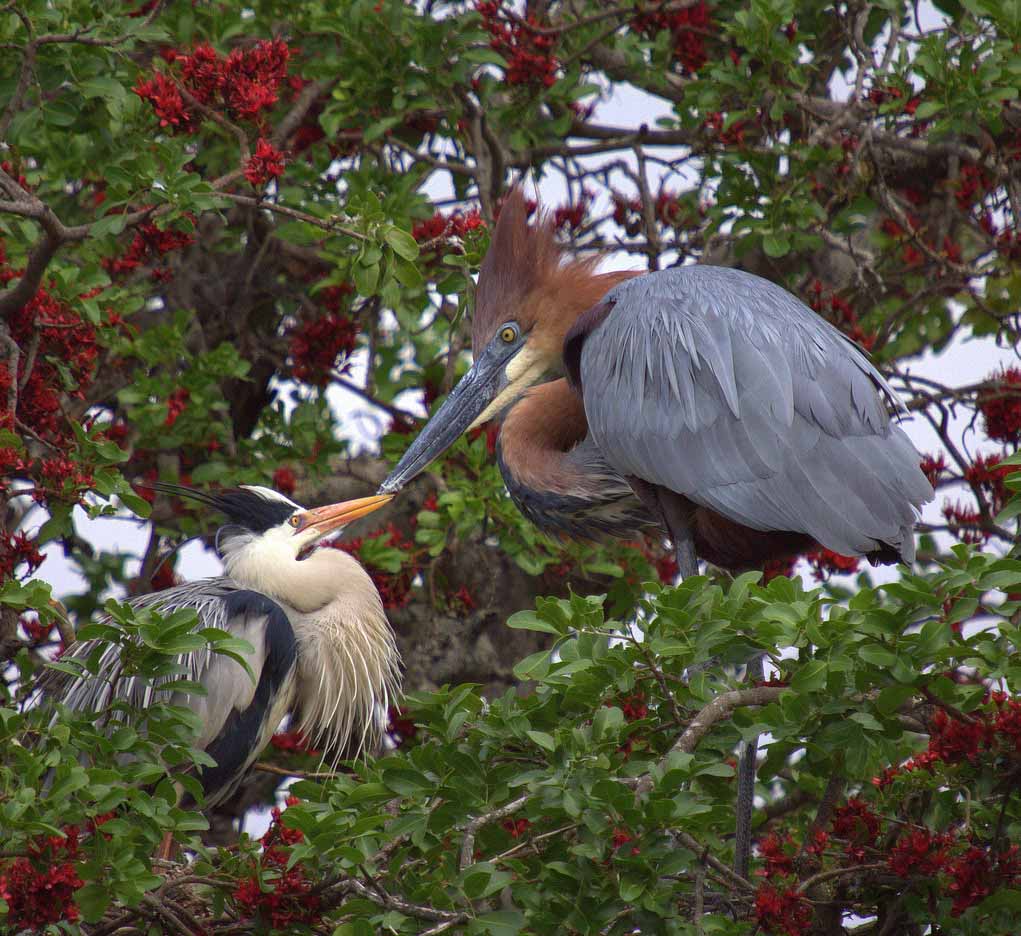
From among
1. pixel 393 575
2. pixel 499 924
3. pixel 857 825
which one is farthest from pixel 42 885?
pixel 393 575

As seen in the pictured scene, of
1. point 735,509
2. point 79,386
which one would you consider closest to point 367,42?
point 79,386

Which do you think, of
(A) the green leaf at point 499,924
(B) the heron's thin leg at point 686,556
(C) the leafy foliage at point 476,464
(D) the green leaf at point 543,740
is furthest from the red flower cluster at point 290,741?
(A) the green leaf at point 499,924

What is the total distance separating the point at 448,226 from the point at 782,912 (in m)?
2.13

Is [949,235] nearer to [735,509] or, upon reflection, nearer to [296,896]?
[735,509]

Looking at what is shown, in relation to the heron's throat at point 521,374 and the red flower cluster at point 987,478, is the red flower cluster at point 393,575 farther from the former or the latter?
the red flower cluster at point 987,478

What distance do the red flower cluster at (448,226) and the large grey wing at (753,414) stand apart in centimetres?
54

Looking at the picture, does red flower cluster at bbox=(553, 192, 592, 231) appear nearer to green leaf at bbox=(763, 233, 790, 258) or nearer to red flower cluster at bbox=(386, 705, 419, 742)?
green leaf at bbox=(763, 233, 790, 258)

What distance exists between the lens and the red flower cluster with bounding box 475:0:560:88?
4.43m

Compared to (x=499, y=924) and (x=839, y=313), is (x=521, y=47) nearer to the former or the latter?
(x=839, y=313)

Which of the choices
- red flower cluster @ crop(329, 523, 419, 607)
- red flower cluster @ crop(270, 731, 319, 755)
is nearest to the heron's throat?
red flower cluster @ crop(329, 523, 419, 607)

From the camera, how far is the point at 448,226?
394 centimetres

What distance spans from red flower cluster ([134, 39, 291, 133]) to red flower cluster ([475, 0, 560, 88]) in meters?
0.94

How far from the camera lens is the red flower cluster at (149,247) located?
3.78 m

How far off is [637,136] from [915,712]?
288 centimetres
